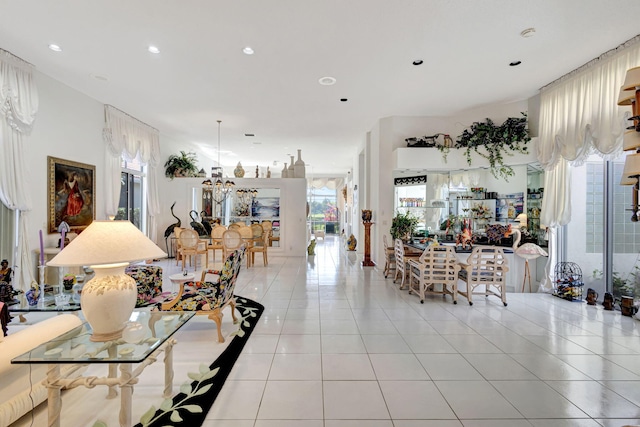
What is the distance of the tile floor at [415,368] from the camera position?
213 centimetres

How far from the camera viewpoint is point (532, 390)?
2426mm

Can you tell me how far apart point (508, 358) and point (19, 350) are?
389 centimetres

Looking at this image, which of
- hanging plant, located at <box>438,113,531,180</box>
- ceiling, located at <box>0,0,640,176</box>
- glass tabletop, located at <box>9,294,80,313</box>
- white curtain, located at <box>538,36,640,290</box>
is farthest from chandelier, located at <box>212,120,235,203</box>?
white curtain, located at <box>538,36,640,290</box>

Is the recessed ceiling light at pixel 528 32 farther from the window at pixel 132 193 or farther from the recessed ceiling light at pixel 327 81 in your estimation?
the window at pixel 132 193

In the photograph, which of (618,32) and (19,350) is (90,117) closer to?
(19,350)

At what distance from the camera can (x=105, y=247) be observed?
6.35 ft

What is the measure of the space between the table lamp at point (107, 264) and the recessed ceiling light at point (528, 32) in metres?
4.51

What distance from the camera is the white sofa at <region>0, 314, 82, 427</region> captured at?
183cm

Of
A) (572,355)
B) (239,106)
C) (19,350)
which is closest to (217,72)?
(239,106)

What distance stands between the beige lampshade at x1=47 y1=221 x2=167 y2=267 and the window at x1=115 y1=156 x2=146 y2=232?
6.03m

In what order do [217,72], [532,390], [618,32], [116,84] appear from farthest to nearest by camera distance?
[116,84] → [217,72] → [618,32] → [532,390]

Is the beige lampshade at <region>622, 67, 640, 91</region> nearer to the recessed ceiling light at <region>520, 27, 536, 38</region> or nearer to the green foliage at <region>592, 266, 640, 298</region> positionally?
the recessed ceiling light at <region>520, 27, 536, 38</region>

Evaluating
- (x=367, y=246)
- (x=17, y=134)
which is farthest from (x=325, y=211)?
(x=17, y=134)

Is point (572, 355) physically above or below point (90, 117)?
below
